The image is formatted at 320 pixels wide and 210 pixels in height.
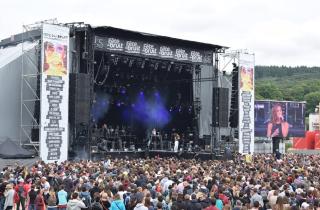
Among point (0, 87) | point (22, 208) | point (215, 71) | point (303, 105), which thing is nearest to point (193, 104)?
point (215, 71)

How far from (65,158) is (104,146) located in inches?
156

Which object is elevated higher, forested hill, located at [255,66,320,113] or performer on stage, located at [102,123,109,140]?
forested hill, located at [255,66,320,113]

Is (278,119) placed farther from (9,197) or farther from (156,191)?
(9,197)

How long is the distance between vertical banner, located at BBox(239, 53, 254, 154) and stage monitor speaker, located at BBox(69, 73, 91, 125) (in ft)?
32.9

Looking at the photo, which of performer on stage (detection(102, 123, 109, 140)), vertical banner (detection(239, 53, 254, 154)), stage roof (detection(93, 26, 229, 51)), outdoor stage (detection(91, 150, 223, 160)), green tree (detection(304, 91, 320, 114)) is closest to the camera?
stage roof (detection(93, 26, 229, 51))

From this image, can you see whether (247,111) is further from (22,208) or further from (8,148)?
(22,208)

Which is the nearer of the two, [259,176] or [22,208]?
[22,208]

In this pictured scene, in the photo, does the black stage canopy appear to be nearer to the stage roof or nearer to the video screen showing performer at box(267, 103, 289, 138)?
the stage roof

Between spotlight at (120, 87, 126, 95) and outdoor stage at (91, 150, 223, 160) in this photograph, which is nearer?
outdoor stage at (91, 150, 223, 160)

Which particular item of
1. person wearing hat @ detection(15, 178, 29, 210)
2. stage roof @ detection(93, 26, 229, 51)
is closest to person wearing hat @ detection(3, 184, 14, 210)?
person wearing hat @ detection(15, 178, 29, 210)

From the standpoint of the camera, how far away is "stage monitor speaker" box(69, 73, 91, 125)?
25.5 m

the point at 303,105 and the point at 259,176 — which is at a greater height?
the point at 303,105

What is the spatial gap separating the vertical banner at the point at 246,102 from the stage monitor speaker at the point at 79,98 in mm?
10024

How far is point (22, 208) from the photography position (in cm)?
1386
